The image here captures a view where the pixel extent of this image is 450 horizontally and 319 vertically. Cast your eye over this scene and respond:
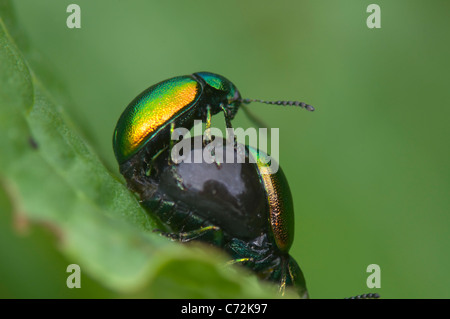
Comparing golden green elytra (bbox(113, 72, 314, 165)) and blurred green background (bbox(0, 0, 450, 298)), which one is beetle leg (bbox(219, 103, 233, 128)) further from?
blurred green background (bbox(0, 0, 450, 298))

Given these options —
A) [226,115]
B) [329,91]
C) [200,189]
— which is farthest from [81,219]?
[329,91]

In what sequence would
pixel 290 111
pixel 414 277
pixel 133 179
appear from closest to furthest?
pixel 133 179 < pixel 414 277 < pixel 290 111

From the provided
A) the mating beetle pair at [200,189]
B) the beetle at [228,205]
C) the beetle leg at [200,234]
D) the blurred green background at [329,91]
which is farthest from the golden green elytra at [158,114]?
the blurred green background at [329,91]

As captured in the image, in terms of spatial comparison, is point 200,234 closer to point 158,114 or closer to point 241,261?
point 241,261

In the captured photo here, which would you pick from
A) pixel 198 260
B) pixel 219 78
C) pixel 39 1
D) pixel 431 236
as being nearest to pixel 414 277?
pixel 431 236

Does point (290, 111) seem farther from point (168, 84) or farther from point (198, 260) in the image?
point (198, 260)

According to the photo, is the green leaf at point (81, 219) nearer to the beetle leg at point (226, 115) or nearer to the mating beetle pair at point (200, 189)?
the mating beetle pair at point (200, 189)
